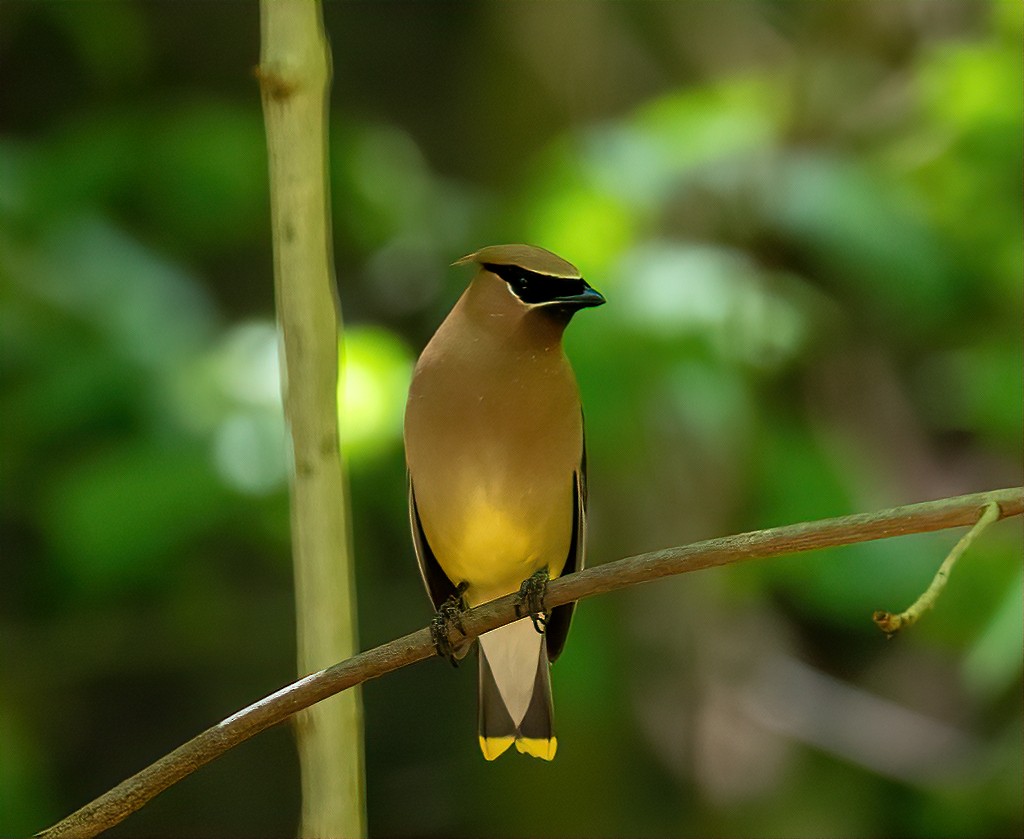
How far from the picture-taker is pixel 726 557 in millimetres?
1148

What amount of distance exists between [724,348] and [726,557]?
Result: 136 cm

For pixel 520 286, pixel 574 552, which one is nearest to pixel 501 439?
pixel 520 286

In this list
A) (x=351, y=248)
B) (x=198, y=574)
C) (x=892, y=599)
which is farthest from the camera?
(x=351, y=248)

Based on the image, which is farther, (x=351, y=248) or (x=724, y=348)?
(x=351, y=248)

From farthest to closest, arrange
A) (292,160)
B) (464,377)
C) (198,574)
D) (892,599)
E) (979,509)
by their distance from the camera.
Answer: (198,574)
(892,599)
(464,377)
(292,160)
(979,509)

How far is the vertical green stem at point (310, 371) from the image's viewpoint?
1.19 metres

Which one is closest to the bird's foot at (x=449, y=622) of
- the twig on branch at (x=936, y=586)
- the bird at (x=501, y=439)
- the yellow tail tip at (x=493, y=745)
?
the bird at (x=501, y=439)

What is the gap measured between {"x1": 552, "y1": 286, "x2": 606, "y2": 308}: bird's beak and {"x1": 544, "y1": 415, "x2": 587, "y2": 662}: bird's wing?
1.28 ft

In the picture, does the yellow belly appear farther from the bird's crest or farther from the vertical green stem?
the vertical green stem

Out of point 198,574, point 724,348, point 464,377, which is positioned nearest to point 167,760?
point 464,377

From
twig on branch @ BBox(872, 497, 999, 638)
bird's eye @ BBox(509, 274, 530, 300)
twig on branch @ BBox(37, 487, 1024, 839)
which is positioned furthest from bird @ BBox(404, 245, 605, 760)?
twig on branch @ BBox(872, 497, 999, 638)

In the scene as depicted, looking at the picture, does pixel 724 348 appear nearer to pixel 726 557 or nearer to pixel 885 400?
pixel 726 557

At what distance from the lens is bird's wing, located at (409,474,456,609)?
2.15m

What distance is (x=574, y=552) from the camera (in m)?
2.20
